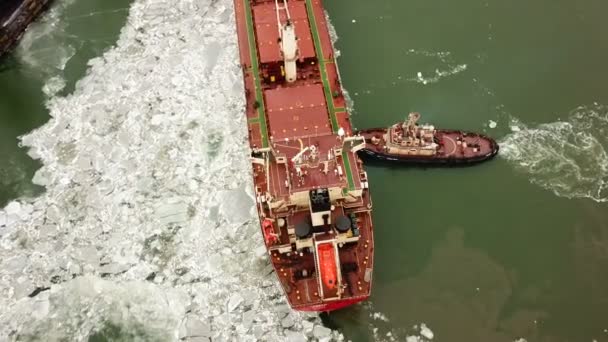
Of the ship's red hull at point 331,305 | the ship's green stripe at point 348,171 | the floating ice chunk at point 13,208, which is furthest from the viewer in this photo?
the floating ice chunk at point 13,208

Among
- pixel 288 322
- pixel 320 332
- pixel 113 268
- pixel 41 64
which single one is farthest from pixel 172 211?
pixel 41 64

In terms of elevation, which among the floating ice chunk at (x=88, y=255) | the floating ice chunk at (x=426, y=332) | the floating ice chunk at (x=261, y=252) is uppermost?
Answer: the floating ice chunk at (x=88, y=255)

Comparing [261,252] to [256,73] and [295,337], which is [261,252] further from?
[256,73]

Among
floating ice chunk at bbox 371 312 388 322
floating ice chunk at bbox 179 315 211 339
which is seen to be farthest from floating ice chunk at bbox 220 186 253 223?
floating ice chunk at bbox 371 312 388 322

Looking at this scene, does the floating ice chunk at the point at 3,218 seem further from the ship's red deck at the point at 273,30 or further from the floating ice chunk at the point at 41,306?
the ship's red deck at the point at 273,30

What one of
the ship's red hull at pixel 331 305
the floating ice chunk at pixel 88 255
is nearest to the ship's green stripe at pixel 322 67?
the ship's red hull at pixel 331 305

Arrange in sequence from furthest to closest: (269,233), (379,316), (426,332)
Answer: (379,316) → (269,233) → (426,332)

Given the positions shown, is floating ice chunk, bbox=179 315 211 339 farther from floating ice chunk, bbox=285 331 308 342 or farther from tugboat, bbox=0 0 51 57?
tugboat, bbox=0 0 51 57
